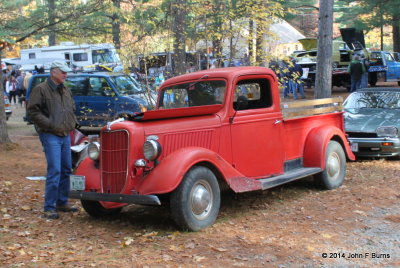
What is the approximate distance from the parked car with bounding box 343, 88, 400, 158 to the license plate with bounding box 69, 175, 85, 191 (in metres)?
5.65

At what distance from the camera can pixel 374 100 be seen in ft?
35.1

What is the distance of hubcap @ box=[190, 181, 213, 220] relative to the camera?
5.33 m

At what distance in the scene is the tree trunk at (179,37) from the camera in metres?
10.4

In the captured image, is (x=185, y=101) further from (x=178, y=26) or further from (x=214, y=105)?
(x=178, y=26)

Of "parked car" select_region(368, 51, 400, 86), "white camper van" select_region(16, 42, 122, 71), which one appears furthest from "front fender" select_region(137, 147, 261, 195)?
"white camper van" select_region(16, 42, 122, 71)

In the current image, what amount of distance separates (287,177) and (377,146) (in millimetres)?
3595

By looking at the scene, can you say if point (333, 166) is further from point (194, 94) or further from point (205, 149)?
point (205, 149)

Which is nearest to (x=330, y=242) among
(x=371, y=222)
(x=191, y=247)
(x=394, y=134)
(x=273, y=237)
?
(x=273, y=237)

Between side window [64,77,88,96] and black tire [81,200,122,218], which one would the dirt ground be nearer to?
black tire [81,200,122,218]

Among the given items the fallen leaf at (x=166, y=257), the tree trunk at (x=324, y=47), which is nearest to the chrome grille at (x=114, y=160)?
the fallen leaf at (x=166, y=257)

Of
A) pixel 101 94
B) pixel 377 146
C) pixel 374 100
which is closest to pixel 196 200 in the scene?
pixel 377 146

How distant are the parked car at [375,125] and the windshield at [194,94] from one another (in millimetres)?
4091

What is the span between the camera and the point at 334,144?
24.5 ft

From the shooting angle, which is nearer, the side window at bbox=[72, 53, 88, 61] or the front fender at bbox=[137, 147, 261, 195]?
the front fender at bbox=[137, 147, 261, 195]
